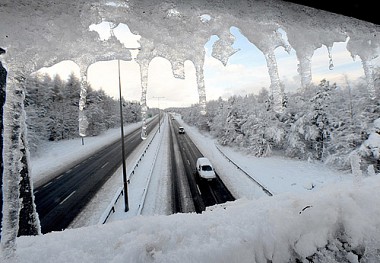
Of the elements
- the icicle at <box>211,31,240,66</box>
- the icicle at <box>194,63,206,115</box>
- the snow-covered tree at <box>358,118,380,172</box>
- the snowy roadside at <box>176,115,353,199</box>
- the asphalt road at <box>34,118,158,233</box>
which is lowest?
the snowy roadside at <box>176,115,353,199</box>

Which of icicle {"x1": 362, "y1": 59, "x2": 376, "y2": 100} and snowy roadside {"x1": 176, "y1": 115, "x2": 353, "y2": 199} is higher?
icicle {"x1": 362, "y1": 59, "x2": 376, "y2": 100}

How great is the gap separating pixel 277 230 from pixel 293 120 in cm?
2546

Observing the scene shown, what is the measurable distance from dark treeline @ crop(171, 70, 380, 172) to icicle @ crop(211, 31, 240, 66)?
38.3 feet

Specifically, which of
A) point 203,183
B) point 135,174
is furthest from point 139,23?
point 135,174

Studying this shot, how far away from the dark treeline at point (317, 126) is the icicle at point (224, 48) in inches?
459

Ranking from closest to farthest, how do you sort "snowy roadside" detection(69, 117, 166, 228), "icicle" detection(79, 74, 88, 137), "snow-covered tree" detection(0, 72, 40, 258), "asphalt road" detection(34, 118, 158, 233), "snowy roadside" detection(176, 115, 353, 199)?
"snow-covered tree" detection(0, 72, 40, 258), "icicle" detection(79, 74, 88, 137), "snowy roadside" detection(69, 117, 166, 228), "asphalt road" detection(34, 118, 158, 233), "snowy roadside" detection(176, 115, 353, 199)

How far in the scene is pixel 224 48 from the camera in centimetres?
144

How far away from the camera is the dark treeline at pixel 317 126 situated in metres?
16.5

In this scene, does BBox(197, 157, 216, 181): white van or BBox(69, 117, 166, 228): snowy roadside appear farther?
BBox(197, 157, 216, 181): white van

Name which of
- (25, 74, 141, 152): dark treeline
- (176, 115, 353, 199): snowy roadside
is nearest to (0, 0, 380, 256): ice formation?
(176, 115, 353, 199): snowy roadside

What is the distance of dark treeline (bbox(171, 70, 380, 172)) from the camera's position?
1645 centimetres

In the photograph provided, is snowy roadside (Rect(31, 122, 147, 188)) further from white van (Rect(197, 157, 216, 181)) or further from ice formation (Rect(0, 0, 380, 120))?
ice formation (Rect(0, 0, 380, 120))

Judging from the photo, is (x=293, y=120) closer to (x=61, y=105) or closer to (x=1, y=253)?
(x=1, y=253)

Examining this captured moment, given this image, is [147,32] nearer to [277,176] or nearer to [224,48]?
[224,48]
